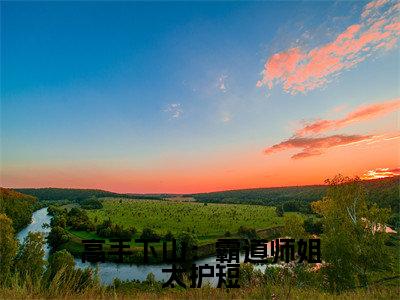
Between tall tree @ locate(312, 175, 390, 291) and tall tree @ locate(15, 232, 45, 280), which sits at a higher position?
tall tree @ locate(312, 175, 390, 291)

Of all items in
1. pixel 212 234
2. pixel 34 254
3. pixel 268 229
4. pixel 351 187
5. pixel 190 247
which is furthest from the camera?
pixel 268 229

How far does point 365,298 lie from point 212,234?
123m

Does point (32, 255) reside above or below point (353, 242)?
below

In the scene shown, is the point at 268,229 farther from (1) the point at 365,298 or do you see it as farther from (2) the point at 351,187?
(1) the point at 365,298

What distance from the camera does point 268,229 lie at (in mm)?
138750

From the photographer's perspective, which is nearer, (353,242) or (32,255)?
(353,242)

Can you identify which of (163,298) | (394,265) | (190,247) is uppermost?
(163,298)

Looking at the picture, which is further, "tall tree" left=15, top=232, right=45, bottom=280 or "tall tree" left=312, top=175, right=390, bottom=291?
"tall tree" left=15, top=232, right=45, bottom=280

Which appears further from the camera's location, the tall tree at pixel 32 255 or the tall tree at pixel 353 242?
the tall tree at pixel 32 255

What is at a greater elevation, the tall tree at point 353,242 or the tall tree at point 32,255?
the tall tree at point 353,242

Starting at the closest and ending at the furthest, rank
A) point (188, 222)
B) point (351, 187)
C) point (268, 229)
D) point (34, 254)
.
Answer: point (351, 187) < point (34, 254) < point (268, 229) < point (188, 222)

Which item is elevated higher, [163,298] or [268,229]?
[163,298]

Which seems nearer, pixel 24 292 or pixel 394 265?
pixel 24 292

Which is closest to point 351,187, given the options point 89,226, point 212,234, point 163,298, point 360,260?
point 360,260
